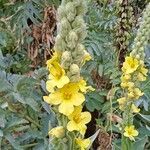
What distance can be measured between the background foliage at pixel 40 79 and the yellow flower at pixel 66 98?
2.20 feet

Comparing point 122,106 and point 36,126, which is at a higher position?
point 122,106

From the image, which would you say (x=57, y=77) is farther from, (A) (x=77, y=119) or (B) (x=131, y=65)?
(B) (x=131, y=65)

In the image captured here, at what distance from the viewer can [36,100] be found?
254cm

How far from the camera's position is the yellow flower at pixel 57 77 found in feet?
4.32

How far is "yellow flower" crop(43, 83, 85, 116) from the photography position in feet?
4.44

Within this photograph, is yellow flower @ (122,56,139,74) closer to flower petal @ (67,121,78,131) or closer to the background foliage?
the background foliage

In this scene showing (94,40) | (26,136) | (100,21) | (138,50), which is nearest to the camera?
(138,50)

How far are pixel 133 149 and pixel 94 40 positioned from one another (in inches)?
40.2

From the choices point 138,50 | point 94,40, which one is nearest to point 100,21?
point 94,40

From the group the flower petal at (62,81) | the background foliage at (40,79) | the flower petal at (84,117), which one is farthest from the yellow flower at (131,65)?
the flower petal at (62,81)

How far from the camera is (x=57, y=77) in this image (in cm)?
134

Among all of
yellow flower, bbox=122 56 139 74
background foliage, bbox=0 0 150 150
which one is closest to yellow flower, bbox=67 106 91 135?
background foliage, bbox=0 0 150 150

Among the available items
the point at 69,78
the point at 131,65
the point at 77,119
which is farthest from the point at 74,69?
the point at 131,65

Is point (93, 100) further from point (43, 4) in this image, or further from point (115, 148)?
point (43, 4)
